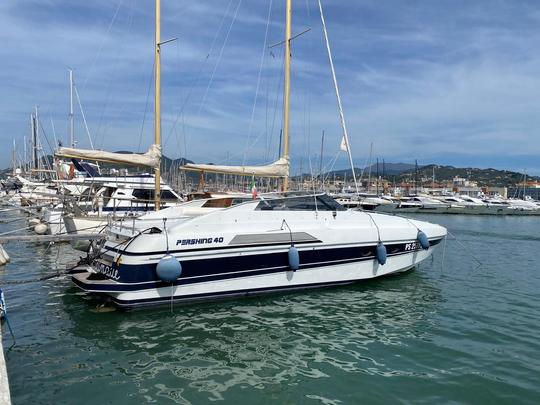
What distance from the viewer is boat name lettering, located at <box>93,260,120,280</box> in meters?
9.21

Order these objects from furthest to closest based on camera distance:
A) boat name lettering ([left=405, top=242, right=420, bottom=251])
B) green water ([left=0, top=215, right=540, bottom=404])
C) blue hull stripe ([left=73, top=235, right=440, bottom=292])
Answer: boat name lettering ([left=405, top=242, right=420, bottom=251]) → blue hull stripe ([left=73, top=235, right=440, bottom=292]) → green water ([left=0, top=215, right=540, bottom=404])

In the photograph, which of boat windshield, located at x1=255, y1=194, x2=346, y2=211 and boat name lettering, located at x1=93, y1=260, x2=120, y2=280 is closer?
boat name lettering, located at x1=93, y1=260, x2=120, y2=280

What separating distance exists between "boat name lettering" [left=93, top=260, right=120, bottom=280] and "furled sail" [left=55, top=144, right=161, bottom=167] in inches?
224

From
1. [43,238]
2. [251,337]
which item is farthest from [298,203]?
[43,238]

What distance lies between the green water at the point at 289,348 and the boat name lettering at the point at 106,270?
77cm

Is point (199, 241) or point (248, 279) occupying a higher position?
point (199, 241)

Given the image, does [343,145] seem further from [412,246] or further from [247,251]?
[247,251]

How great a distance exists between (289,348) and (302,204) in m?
4.65

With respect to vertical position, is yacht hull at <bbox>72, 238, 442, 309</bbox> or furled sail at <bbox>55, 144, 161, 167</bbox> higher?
furled sail at <bbox>55, 144, 161, 167</bbox>

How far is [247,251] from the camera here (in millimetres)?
9984

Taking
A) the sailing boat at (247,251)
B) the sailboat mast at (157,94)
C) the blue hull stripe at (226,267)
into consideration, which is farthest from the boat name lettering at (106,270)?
the sailboat mast at (157,94)

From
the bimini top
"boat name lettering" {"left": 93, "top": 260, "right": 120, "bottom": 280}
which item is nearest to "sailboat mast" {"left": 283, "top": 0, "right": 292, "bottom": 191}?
the bimini top

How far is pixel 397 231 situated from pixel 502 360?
5.23 m

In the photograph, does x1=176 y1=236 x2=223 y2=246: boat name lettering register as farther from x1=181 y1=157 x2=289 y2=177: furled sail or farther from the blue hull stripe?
x1=181 y1=157 x2=289 y2=177: furled sail
